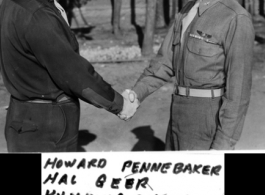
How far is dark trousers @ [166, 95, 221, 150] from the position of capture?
3422mm

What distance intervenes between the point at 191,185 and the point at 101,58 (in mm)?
8782

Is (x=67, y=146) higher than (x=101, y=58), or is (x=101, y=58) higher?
(x=67, y=146)

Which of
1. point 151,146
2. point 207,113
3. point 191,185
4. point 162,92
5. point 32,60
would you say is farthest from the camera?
point 162,92

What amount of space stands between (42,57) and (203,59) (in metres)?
1.06

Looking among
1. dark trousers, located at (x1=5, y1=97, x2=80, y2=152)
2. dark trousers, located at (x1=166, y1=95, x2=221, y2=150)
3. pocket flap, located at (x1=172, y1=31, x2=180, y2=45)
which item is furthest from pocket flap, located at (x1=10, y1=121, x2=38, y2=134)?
pocket flap, located at (x1=172, y1=31, x2=180, y2=45)

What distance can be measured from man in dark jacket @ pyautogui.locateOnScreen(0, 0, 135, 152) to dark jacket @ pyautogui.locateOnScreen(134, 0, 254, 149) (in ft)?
1.93

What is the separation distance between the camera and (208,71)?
3346 mm

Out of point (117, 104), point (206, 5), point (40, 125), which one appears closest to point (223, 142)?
point (117, 104)

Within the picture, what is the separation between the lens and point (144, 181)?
9.21 ft

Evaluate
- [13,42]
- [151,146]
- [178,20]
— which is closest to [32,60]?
[13,42]

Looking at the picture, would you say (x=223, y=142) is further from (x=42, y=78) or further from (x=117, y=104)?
(x=42, y=78)

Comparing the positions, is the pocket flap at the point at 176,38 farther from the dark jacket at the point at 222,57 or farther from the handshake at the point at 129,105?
the handshake at the point at 129,105

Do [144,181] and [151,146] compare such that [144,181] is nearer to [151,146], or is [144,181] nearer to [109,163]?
[109,163]

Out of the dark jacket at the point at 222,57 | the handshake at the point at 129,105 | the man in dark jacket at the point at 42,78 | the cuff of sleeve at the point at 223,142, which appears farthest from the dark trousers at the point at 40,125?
the cuff of sleeve at the point at 223,142
